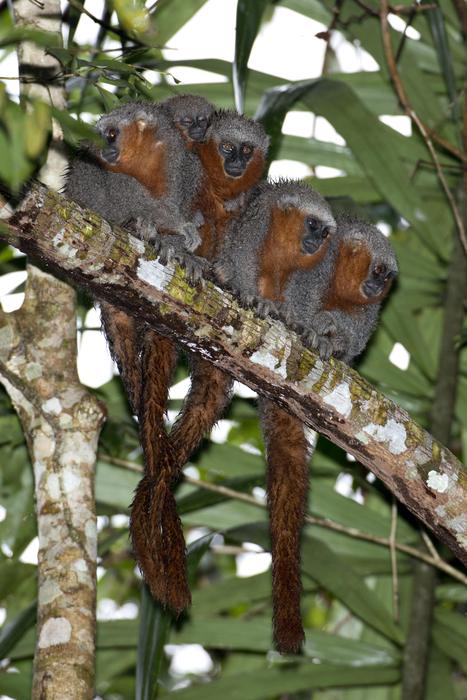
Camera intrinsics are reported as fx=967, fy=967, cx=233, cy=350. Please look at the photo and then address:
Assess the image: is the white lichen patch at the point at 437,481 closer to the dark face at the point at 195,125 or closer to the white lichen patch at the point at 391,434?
the white lichen patch at the point at 391,434

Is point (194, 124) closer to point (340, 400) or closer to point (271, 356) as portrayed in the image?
point (271, 356)

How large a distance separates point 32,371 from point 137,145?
0.95 metres

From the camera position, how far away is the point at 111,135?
356 centimetres

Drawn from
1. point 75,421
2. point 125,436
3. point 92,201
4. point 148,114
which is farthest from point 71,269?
point 125,436

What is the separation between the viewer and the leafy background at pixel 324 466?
3484 mm

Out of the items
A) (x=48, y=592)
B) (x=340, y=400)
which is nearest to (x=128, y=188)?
(x=340, y=400)

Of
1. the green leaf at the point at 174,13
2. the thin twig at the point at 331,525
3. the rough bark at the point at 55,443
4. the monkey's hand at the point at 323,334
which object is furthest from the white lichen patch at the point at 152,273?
the green leaf at the point at 174,13

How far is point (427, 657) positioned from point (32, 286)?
1966 mm

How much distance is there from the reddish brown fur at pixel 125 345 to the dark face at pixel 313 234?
79 cm

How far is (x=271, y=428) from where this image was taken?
3672 mm

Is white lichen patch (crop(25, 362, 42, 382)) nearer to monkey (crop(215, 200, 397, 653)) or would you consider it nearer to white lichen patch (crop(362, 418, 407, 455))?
monkey (crop(215, 200, 397, 653))

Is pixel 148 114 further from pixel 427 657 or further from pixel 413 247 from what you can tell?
pixel 427 657

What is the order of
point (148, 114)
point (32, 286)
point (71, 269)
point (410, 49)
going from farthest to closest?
point (410, 49), point (148, 114), point (32, 286), point (71, 269)

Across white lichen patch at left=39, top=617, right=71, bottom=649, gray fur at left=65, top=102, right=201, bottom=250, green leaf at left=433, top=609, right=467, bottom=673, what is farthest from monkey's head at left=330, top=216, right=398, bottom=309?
white lichen patch at left=39, top=617, right=71, bottom=649
